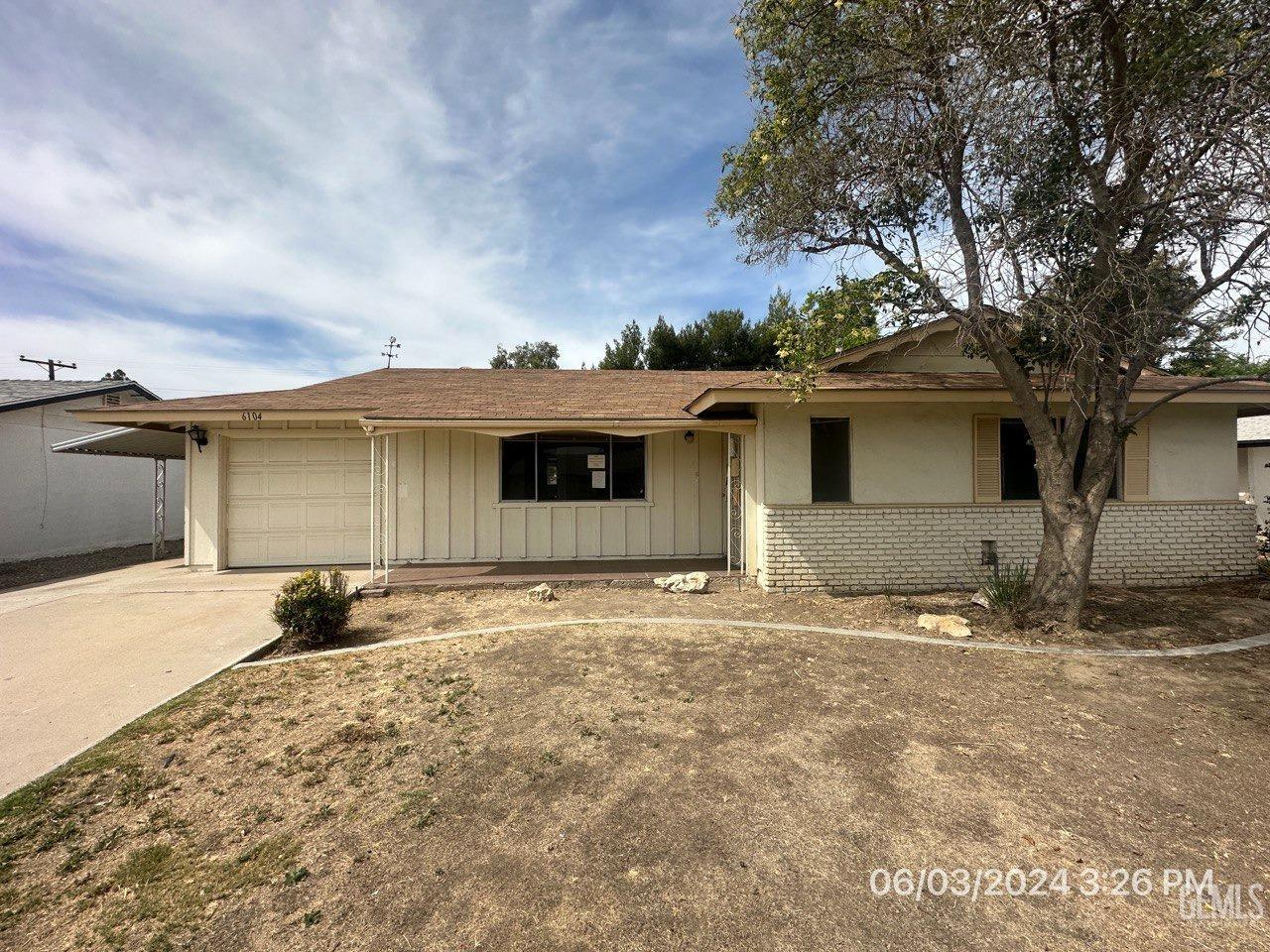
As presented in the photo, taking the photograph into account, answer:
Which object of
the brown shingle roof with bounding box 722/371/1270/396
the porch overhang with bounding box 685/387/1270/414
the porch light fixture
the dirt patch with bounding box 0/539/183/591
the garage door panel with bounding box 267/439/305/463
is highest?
the brown shingle roof with bounding box 722/371/1270/396

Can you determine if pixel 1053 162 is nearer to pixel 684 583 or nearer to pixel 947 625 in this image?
pixel 947 625

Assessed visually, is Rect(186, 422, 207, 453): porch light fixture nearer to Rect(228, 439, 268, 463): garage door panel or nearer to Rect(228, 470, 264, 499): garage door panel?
Rect(228, 439, 268, 463): garage door panel

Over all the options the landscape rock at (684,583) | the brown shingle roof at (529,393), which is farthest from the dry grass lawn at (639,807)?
the brown shingle roof at (529,393)

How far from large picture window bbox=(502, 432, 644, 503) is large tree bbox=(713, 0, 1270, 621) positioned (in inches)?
188

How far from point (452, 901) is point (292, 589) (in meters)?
4.45

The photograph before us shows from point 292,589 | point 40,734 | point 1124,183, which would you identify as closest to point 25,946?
point 40,734

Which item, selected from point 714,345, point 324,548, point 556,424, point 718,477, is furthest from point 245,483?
point 714,345

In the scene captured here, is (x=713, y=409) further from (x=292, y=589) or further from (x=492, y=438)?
(x=292, y=589)

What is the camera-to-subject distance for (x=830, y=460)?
8.06 m

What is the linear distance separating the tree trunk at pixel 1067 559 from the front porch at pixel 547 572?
150 inches

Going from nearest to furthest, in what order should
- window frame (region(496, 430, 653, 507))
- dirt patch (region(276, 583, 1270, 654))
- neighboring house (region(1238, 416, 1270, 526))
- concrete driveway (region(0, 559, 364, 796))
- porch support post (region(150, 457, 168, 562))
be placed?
concrete driveway (region(0, 559, 364, 796))
dirt patch (region(276, 583, 1270, 654))
window frame (region(496, 430, 653, 507))
porch support post (region(150, 457, 168, 562))
neighboring house (region(1238, 416, 1270, 526))

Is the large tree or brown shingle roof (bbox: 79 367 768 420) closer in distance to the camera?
the large tree

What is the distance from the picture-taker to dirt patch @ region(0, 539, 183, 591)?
30.9ft

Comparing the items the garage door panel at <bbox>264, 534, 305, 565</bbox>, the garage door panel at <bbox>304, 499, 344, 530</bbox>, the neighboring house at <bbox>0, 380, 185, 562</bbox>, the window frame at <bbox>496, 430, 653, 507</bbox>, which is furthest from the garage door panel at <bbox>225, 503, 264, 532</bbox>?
the neighboring house at <bbox>0, 380, 185, 562</bbox>
